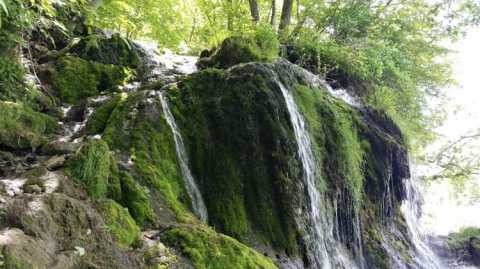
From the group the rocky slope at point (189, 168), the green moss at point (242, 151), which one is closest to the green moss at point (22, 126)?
the rocky slope at point (189, 168)

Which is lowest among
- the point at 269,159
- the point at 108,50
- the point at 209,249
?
the point at 209,249

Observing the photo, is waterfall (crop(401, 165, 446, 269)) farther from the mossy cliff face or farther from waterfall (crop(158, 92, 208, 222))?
waterfall (crop(158, 92, 208, 222))

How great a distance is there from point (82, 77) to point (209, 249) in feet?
16.5

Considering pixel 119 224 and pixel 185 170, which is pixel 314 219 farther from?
pixel 119 224

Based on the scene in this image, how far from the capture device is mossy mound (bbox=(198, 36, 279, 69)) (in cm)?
796

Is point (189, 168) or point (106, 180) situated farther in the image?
point (189, 168)

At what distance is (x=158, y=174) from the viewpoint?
193 inches

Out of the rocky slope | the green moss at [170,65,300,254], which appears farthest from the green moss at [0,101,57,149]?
the green moss at [170,65,300,254]

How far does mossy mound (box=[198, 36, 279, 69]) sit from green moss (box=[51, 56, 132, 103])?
1793mm

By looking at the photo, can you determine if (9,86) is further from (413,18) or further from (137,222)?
(413,18)

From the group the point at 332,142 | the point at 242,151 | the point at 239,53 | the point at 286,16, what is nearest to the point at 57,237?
Result: the point at 242,151

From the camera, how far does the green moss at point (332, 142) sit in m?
6.80

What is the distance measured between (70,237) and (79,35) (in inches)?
280

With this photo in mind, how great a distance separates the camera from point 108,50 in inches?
332
